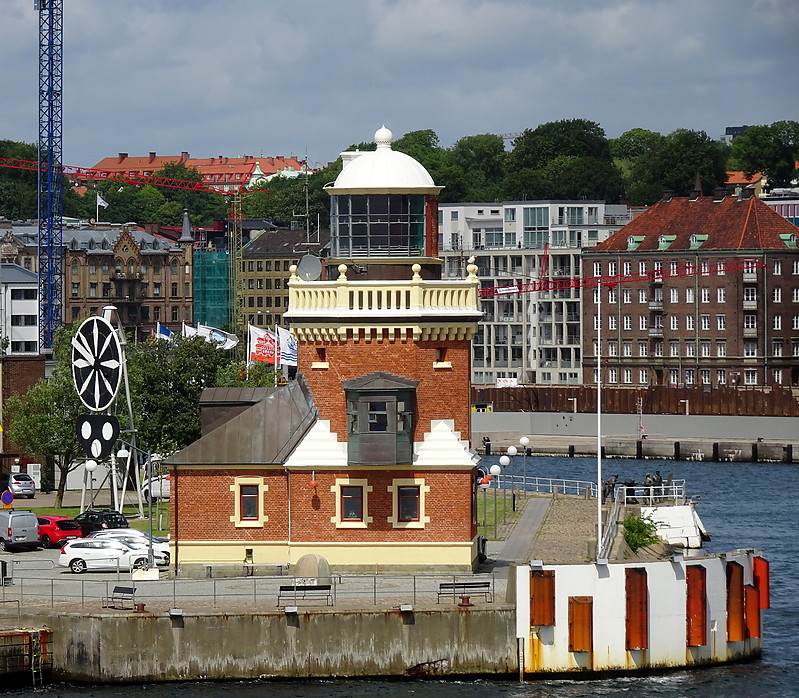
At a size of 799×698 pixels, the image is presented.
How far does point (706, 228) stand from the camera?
177250 mm

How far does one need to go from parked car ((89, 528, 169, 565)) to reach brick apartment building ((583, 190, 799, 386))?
368 feet

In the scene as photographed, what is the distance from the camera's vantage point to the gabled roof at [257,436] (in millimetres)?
59094

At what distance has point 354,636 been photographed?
51.2 metres

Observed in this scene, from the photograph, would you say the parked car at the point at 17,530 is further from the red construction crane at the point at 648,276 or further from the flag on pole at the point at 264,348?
the red construction crane at the point at 648,276

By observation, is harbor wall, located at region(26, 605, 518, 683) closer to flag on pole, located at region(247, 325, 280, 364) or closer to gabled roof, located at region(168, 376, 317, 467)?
gabled roof, located at region(168, 376, 317, 467)

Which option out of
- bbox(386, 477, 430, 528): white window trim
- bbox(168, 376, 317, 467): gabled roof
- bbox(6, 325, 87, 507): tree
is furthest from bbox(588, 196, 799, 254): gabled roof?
bbox(386, 477, 430, 528): white window trim

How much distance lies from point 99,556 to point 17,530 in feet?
23.8

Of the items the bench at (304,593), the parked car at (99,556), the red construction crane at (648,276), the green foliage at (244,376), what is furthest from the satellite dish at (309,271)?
the red construction crane at (648,276)

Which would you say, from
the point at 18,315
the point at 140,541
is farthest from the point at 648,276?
the point at 140,541

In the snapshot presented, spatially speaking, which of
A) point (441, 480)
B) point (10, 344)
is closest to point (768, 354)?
point (10, 344)

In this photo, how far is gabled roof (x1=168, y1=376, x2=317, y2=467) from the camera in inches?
2327

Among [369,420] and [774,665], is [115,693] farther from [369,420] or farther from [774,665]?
[774,665]

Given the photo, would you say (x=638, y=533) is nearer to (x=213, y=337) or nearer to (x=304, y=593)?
(x=304, y=593)

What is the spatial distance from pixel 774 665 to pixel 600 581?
7.58 metres
